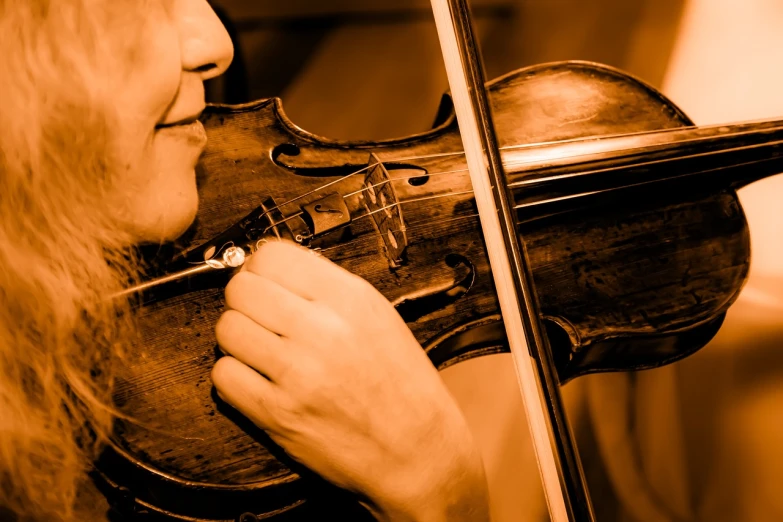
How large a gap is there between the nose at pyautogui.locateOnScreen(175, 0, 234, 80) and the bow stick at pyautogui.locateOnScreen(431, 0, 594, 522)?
0.29 meters

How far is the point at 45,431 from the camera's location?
513 mm

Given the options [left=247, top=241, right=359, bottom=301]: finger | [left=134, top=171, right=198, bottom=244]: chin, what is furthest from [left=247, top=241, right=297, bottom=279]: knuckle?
[left=134, top=171, right=198, bottom=244]: chin

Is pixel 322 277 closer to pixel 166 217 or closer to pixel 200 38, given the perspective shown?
pixel 166 217

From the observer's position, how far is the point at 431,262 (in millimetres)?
664

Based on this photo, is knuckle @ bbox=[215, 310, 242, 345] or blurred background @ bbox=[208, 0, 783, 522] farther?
blurred background @ bbox=[208, 0, 783, 522]

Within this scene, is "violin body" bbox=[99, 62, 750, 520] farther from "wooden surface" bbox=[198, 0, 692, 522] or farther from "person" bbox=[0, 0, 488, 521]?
"wooden surface" bbox=[198, 0, 692, 522]

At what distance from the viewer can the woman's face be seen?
51 cm

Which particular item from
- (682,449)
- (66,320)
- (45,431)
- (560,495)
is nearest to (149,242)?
(66,320)

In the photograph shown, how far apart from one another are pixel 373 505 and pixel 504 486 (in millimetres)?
549

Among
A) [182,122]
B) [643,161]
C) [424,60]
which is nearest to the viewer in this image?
[182,122]

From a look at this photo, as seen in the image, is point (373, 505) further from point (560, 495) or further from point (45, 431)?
point (45, 431)

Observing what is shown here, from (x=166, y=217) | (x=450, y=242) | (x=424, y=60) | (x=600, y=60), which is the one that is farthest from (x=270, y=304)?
(x=600, y=60)

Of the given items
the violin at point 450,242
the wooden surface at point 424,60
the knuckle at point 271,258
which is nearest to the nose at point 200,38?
the violin at point 450,242

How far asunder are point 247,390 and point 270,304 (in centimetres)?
9
